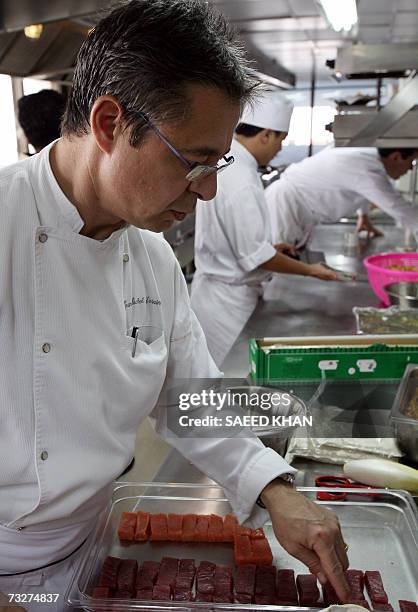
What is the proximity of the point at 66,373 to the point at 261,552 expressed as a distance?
0.49m

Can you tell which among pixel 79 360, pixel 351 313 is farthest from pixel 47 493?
pixel 351 313

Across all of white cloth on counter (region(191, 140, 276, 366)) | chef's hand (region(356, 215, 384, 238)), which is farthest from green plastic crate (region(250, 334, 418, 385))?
chef's hand (region(356, 215, 384, 238))

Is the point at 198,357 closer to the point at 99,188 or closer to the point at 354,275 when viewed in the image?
the point at 99,188

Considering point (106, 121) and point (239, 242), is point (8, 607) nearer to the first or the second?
point (106, 121)

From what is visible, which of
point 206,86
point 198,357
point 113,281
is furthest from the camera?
point 198,357

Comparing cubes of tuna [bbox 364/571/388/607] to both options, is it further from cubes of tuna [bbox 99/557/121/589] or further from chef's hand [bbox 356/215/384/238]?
chef's hand [bbox 356/215/384/238]

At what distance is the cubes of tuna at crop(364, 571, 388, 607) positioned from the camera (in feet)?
3.28

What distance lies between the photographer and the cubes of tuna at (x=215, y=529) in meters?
1.19

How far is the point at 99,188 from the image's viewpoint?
39.3 inches

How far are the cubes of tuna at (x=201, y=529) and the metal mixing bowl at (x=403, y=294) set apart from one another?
1540mm

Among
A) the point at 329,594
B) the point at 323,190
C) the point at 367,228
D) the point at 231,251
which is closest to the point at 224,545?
the point at 329,594

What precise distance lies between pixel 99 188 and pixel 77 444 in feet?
1.43

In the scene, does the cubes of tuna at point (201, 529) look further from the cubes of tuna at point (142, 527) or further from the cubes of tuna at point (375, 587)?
the cubes of tuna at point (375, 587)

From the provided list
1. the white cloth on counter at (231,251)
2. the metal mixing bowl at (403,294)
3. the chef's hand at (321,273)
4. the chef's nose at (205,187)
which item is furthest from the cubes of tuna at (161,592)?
the chef's hand at (321,273)
